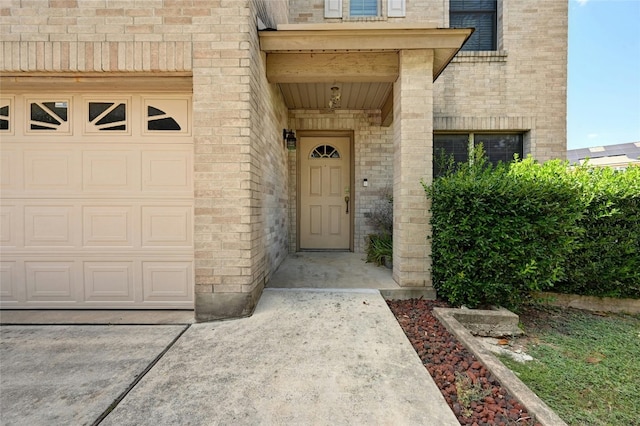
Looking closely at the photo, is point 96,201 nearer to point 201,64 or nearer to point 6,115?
point 6,115

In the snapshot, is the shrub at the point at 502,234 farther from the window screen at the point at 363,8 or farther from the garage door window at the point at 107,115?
the window screen at the point at 363,8

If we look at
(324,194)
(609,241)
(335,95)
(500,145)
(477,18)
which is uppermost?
(477,18)

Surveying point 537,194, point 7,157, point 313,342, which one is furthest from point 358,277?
point 7,157

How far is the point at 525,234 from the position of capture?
2822mm

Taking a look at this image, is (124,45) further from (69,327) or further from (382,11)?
(382,11)

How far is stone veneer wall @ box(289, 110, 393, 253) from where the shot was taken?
17.6 feet

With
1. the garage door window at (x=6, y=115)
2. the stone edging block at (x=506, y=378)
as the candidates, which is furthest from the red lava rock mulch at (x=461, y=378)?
the garage door window at (x=6, y=115)

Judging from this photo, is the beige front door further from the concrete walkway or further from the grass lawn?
the grass lawn

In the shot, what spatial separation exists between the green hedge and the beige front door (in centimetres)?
264

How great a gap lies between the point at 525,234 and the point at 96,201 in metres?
4.28

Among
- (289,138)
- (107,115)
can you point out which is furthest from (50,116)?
(289,138)

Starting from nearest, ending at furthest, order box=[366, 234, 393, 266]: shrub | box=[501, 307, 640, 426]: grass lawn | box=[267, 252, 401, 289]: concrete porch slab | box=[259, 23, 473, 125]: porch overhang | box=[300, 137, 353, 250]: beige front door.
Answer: box=[501, 307, 640, 426]: grass lawn → box=[259, 23, 473, 125]: porch overhang → box=[267, 252, 401, 289]: concrete porch slab → box=[366, 234, 393, 266]: shrub → box=[300, 137, 353, 250]: beige front door

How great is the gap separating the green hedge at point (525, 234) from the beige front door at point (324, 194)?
8.66 feet

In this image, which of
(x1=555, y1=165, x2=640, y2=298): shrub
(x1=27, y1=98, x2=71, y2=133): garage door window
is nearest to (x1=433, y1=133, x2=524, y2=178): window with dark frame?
(x1=555, y1=165, x2=640, y2=298): shrub
